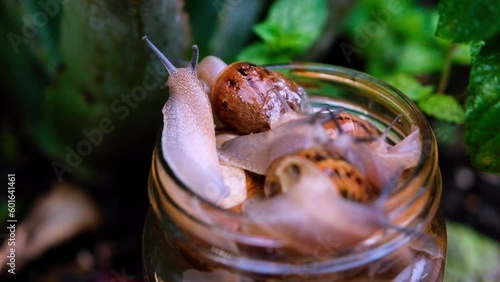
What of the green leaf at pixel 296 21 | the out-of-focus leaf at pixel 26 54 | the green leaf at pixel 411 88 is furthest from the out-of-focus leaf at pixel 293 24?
the out-of-focus leaf at pixel 26 54

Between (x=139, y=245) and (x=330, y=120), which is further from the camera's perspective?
(x=139, y=245)

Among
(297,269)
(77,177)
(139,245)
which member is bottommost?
(139,245)

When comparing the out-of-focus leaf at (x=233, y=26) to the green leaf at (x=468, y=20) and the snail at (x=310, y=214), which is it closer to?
the green leaf at (x=468, y=20)

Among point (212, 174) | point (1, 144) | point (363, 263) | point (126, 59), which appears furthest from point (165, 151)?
point (1, 144)

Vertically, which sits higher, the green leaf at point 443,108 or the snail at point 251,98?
the snail at point 251,98

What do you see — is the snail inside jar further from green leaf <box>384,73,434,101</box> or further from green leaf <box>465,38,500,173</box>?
green leaf <box>384,73,434,101</box>

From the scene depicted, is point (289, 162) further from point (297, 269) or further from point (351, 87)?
point (351, 87)

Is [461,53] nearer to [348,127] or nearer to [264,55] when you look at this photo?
[264,55]

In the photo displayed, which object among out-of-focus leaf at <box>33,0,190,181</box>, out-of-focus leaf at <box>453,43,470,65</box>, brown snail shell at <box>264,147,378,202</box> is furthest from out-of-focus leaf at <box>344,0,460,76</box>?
brown snail shell at <box>264,147,378,202</box>
